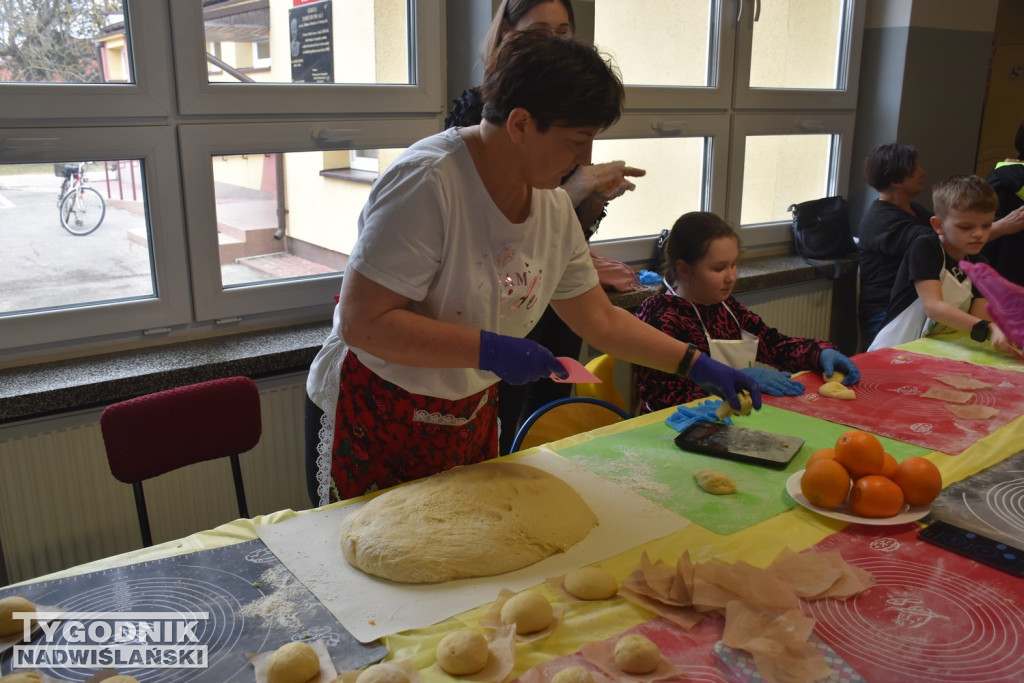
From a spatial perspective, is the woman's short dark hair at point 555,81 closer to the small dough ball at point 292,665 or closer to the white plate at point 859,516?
the white plate at point 859,516

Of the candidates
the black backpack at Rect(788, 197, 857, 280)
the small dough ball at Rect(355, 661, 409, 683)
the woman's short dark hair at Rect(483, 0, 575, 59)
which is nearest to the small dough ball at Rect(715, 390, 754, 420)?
the small dough ball at Rect(355, 661, 409, 683)

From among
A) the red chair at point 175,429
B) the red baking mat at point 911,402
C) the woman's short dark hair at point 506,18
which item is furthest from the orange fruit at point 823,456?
the woman's short dark hair at point 506,18

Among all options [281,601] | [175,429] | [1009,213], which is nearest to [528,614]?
[281,601]

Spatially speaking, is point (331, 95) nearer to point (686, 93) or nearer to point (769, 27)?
point (686, 93)

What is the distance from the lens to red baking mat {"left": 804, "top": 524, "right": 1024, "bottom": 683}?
0.96m

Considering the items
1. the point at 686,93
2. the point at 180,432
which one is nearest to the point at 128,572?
the point at 180,432

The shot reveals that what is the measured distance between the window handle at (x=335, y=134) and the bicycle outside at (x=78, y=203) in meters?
0.63

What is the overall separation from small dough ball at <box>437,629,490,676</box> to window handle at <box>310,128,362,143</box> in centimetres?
181

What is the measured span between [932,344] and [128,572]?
229 cm

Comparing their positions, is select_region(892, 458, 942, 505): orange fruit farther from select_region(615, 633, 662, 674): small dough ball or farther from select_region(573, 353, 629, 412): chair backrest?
select_region(573, 353, 629, 412): chair backrest

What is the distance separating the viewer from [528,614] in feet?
3.31

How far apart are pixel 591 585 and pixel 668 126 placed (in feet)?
8.53

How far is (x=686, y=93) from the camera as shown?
3.34 m

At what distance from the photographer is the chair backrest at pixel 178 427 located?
1.50 metres
